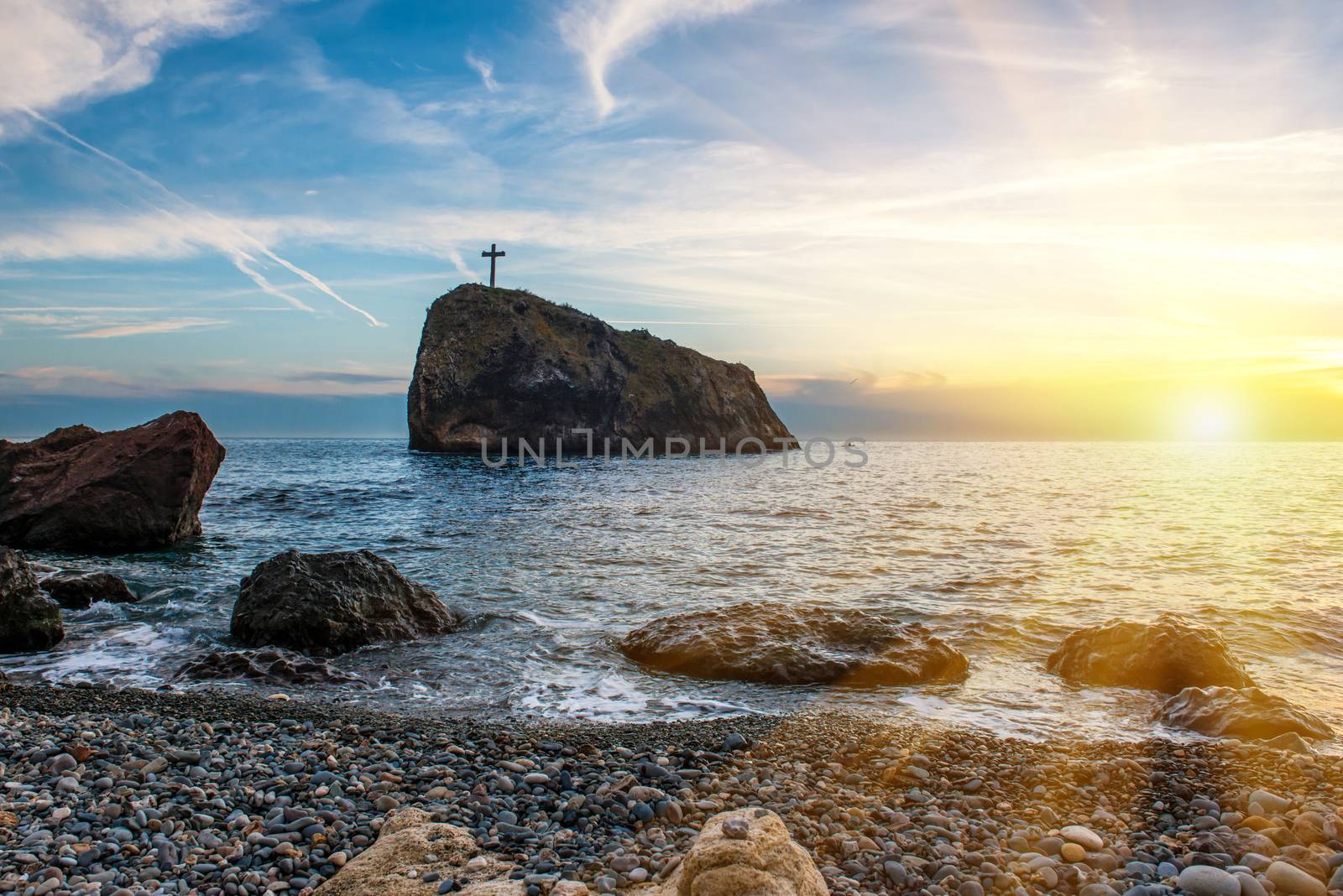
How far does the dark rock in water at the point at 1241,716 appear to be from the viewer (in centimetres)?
706

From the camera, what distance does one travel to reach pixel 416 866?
4.24 m

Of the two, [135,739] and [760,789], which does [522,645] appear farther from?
[760,789]

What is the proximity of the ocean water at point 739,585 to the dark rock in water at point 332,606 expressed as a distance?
1.49 feet

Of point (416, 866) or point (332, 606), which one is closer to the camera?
point (416, 866)

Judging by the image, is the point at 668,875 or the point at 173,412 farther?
the point at 173,412

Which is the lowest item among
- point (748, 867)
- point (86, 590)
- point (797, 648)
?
point (86, 590)

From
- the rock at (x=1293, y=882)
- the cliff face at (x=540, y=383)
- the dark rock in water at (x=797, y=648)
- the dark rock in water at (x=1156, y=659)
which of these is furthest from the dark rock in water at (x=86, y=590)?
the cliff face at (x=540, y=383)

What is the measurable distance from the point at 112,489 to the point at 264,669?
515 inches

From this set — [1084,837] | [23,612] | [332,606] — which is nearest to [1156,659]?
[1084,837]

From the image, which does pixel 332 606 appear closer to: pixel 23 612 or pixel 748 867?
pixel 23 612

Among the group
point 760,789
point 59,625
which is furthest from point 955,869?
point 59,625

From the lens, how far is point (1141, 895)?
13.2 feet

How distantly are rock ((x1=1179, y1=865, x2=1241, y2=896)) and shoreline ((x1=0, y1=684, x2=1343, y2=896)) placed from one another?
0.25 ft

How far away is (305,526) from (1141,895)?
75.4 feet
